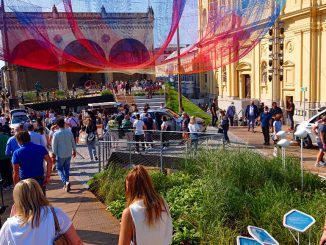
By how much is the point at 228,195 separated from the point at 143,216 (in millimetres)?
3195

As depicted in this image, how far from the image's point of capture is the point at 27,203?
3.05 meters

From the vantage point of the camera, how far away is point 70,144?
7973 millimetres

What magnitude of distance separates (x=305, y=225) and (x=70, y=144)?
5357 millimetres

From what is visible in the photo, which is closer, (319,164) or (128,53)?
(128,53)

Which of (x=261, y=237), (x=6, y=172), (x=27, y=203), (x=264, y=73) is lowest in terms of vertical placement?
(x=6, y=172)

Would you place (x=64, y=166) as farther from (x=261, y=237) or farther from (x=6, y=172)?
(x=261, y=237)

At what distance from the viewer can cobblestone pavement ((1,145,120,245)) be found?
586cm

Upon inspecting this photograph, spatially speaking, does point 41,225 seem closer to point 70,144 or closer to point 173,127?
point 70,144

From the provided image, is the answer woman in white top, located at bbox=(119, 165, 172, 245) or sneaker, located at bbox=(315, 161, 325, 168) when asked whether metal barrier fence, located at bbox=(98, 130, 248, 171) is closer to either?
sneaker, located at bbox=(315, 161, 325, 168)

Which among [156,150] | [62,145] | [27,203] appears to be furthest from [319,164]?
[27,203]

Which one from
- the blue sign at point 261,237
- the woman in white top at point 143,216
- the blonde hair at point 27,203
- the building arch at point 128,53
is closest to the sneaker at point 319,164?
the building arch at point 128,53

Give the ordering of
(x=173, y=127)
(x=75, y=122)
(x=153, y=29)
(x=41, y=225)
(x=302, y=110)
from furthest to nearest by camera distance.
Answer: (x=302, y=110), (x=173, y=127), (x=75, y=122), (x=153, y=29), (x=41, y=225)

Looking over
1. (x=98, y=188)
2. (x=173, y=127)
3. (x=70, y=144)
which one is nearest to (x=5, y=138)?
(x=70, y=144)

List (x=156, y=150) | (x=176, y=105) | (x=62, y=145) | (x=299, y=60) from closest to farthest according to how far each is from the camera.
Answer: (x=62, y=145) → (x=156, y=150) → (x=299, y=60) → (x=176, y=105)
